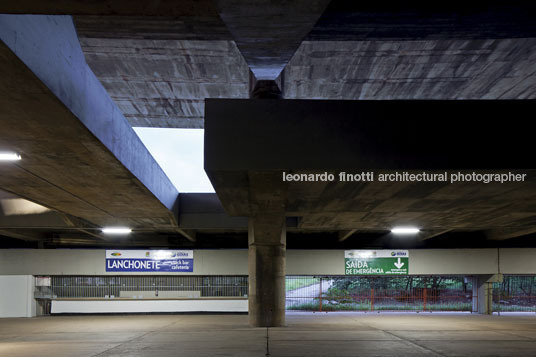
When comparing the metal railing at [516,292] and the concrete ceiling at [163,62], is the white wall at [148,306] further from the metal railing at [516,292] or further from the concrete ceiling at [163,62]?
the metal railing at [516,292]

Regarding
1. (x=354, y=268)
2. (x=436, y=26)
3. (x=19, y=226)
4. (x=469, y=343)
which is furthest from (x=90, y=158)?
(x=354, y=268)

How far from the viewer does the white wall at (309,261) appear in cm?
2520

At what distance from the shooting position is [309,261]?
1012 inches

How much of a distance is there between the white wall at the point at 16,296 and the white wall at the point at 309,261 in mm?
940

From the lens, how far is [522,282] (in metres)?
37.6

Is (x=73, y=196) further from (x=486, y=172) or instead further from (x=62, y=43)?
(x=486, y=172)

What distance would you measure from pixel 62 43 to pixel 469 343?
11517mm

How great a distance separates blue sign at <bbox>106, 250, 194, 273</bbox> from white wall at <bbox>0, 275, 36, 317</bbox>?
14.3ft

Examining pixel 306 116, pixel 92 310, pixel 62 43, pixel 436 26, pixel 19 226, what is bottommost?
pixel 92 310

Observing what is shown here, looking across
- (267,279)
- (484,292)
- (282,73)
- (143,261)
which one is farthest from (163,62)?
(484,292)

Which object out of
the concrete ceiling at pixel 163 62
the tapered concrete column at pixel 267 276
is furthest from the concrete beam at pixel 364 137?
the tapered concrete column at pixel 267 276

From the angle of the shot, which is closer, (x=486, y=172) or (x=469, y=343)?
(x=486, y=172)

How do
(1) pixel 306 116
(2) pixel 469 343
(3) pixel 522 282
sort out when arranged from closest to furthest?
1. (1) pixel 306 116
2. (2) pixel 469 343
3. (3) pixel 522 282

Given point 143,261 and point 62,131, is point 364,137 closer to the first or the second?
point 62,131
